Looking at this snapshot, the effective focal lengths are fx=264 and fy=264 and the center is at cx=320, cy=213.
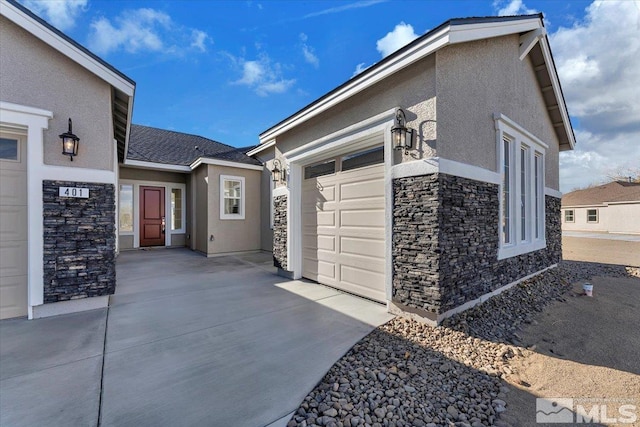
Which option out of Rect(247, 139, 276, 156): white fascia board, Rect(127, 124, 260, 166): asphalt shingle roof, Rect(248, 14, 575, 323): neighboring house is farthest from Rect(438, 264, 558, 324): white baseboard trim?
Rect(127, 124, 260, 166): asphalt shingle roof

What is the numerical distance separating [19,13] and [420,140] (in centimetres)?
616

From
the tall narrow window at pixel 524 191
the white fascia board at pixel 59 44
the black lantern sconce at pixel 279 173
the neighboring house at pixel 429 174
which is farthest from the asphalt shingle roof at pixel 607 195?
the white fascia board at pixel 59 44

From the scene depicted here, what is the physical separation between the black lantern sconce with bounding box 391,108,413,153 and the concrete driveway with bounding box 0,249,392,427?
2664 millimetres

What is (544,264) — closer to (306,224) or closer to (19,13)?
(306,224)

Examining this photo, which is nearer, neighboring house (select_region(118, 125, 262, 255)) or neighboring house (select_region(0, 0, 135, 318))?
neighboring house (select_region(0, 0, 135, 318))

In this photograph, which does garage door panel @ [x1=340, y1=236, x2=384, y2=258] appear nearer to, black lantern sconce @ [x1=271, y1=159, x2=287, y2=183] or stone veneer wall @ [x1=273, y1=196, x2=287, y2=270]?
stone veneer wall @ [x1=273, y1=196, x2=287, y2=270]

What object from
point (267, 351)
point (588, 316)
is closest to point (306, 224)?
point (267, 351)

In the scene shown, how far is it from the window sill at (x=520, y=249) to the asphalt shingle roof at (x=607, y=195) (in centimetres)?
2485

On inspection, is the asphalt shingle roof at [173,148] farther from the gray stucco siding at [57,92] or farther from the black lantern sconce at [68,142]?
the black lantern sconce at [68,142]

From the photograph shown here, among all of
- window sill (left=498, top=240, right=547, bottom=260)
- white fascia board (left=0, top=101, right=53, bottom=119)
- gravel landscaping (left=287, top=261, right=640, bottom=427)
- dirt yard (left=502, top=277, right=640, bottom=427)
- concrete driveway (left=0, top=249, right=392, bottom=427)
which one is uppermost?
white fascia board (left=0, top=101, right=53, bottom=119)

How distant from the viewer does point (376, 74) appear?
4.32 m

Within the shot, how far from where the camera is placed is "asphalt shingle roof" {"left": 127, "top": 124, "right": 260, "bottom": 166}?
10.6 meters

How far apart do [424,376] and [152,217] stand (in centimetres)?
1178

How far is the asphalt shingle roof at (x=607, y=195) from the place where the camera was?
74.8 ft
